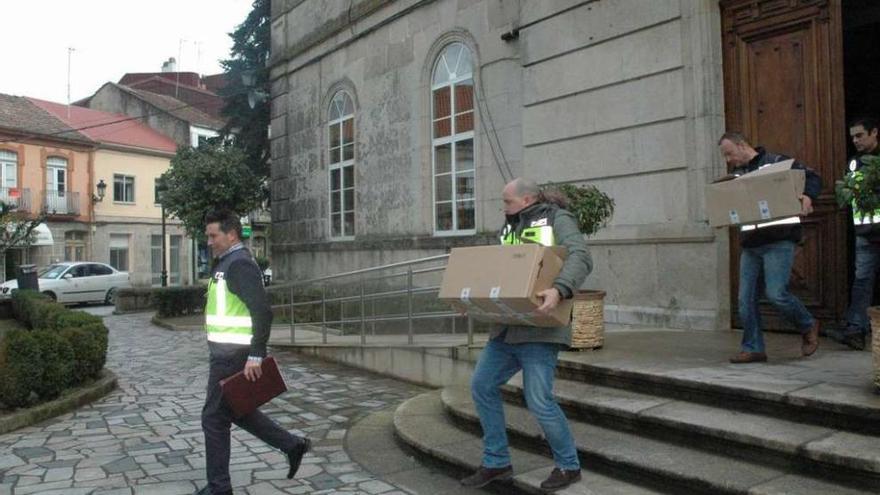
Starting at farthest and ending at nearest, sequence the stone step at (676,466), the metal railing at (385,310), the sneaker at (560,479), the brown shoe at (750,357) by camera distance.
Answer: the metal railing at (385,310)
the brown shoe at (750,357)
the sneaker at (560,479)
the stone step at (676,466)

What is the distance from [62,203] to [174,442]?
3351 centimetres

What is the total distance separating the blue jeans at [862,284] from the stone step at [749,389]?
96 cm

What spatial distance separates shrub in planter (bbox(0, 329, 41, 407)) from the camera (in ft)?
23.0

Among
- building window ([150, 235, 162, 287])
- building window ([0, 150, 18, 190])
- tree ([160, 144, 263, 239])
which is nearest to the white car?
tree ([160, 144, 263, 239])

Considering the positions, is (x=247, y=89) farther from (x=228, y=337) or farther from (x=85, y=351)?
(x=228, y=337)

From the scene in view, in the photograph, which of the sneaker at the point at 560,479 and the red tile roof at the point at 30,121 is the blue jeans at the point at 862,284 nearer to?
the sneaker at the point at 560,479

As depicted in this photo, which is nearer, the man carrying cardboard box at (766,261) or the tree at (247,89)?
the man carrying cardboard box at (766,261)

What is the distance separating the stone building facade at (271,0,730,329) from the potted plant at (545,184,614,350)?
1.37 metres

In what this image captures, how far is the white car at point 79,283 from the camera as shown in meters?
25.9

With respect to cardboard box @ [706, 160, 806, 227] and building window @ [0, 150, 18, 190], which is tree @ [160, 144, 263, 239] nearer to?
cardboard box @ [706, 160, 806, 227]

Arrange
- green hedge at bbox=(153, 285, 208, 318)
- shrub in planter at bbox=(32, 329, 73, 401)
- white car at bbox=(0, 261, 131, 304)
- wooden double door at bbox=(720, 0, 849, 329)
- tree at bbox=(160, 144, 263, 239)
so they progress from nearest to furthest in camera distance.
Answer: wooden double door at bbox=(720, 0, 849, 329), shrub in planter at bbox=(32, 329, 73, 401), green hedge at bbox=(153, 285, 208, 318), tree at bbox=(160, 144, 263, 239), white car at bbox=(0, 261, 131, 304)

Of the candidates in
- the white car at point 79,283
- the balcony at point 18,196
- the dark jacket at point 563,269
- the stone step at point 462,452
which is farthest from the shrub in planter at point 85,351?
the balcony at point 18,196

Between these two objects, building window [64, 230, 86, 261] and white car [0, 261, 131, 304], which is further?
building window [64, 230, 86, 261]

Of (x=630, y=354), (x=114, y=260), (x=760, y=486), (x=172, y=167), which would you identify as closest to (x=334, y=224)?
(x=172, y=167)
